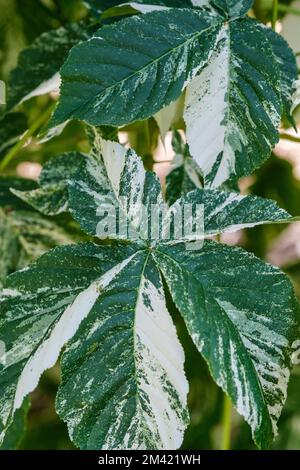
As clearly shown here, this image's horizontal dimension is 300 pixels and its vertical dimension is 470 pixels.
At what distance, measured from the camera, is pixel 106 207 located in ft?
1.53

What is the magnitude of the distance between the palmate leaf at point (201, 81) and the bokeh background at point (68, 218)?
0.13 m

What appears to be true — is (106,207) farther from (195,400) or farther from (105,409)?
(195,400)

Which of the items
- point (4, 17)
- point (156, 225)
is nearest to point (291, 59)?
point (156, 225)

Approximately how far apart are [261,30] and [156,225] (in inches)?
5.9

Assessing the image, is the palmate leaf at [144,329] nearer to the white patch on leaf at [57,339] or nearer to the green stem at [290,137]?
the white patch on leaf at [57,339]

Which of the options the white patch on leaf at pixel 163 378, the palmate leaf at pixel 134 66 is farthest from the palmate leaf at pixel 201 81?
the white patch on leaf at pixel 163 378

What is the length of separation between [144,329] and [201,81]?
0.16 meters

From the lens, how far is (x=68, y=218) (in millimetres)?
656

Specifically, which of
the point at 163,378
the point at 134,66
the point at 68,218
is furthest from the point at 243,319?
the point at 68,218

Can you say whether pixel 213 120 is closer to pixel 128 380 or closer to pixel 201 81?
pixel 201 81

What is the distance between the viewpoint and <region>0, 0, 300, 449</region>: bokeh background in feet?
2.15

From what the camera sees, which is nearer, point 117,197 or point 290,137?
point 117,197

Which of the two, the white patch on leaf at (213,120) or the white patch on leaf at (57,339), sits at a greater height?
the white patch on leaf at (213,120)

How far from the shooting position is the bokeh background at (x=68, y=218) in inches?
25.9
